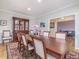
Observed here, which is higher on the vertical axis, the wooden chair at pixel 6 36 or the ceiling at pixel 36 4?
the ceiling at pixel 36 4

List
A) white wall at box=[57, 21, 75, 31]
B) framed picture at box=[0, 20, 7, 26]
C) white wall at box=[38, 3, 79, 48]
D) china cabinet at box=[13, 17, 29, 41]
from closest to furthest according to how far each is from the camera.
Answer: white wall at box=[38, 3, 79, 48] < framed picture at box=[0, 20, 7, 26] < china cabinet at box=[13, 17, 29, 41] < white wall at box=[57, 21, 75, 31]

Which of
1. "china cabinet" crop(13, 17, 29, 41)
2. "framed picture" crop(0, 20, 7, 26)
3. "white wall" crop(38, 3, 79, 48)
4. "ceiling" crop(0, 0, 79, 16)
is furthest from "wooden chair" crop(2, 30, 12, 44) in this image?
"white wall" crop(38, 3, 79, 48)

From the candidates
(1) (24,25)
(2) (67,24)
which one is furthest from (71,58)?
(2) (67,24)

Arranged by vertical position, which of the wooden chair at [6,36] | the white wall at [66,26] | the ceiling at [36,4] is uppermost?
the ceiling at [36,4]

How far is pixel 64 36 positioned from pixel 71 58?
6.98 feet

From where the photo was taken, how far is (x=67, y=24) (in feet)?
32.8

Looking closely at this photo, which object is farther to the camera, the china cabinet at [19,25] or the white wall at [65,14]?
the china cabinet at [19,25]

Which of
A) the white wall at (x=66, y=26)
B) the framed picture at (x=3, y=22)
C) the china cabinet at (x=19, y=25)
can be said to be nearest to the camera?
the framed picture at (x=3, y=22)

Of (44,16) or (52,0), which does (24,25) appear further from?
(52,0)

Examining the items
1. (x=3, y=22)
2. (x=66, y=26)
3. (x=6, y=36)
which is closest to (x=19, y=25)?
(x=3, y=22)

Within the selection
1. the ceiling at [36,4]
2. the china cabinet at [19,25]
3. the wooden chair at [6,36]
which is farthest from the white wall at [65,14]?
the wooden chair at [6,36]

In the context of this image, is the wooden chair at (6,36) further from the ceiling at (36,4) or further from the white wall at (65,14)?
the white wall at (65,14)

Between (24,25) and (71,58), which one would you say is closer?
(71,58)

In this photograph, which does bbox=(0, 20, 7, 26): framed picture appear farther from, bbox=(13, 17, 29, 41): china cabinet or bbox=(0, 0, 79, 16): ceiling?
bbox=(0, 0, 79, 16): ceiling
